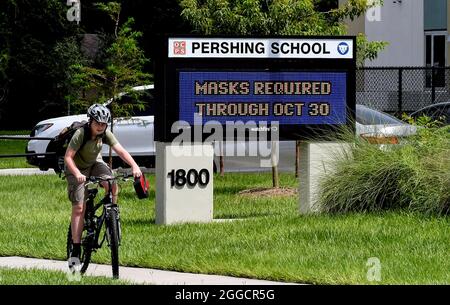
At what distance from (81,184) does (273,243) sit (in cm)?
273

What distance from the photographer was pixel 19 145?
39.0 metres

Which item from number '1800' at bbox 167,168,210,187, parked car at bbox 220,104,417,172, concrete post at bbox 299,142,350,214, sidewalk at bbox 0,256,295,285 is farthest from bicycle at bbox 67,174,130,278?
parked car at bbox 220,104,417,172

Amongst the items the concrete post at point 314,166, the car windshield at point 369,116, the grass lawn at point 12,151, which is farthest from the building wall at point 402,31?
the concrete post at point 314,166

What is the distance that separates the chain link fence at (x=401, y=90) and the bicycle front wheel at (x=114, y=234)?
21509 millimetres

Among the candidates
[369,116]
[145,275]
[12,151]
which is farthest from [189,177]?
[12,151]

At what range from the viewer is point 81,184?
39.1 feet

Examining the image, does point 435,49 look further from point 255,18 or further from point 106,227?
point 106,227

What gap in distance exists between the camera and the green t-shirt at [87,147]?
1177 centimetres

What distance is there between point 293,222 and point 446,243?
2.63 m

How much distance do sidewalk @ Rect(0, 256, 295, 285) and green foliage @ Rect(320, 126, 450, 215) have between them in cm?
383

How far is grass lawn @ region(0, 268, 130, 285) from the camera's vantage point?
36.6 ft

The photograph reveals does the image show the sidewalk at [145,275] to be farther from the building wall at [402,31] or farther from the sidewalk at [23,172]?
the building wall at [402,31]

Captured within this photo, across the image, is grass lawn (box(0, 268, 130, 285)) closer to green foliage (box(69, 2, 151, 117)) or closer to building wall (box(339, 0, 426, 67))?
green foliage (box(69, 2, 151, 117))

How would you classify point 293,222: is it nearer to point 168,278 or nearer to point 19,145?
point 168,278
